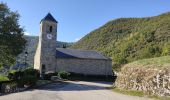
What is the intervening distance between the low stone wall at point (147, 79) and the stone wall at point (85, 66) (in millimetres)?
26723

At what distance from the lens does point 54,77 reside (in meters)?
47.9

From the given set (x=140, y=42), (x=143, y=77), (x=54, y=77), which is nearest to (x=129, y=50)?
(x=140, y=42)

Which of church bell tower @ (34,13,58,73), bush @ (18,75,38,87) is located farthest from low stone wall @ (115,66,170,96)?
church bell tower @ (34,13,58,73)

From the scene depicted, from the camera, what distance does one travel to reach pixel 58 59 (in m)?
55.2

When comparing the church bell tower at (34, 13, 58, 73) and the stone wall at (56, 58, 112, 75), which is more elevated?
the church bell tower at (34, 13, 58, 73)

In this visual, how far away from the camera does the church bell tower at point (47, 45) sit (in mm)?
53531

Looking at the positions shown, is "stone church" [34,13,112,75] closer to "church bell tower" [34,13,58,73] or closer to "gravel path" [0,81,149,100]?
"church bell tower" [34,13,58,73]

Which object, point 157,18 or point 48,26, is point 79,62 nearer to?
point 48,26

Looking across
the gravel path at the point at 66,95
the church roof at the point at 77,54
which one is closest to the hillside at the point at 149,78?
the gravel path at the point at 66,95

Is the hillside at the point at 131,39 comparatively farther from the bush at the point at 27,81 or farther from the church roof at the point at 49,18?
the bush at the point at 27,81

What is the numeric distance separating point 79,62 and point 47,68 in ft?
A: 20.5

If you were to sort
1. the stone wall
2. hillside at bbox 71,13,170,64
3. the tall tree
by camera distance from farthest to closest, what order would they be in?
hillside at bbox 71,13,170,64 < the stone wall < the tall tree

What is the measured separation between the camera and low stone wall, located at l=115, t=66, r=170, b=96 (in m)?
21.2

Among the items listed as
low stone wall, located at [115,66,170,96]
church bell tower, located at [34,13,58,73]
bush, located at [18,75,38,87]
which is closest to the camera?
low stone wall, located at [115,66,170,96]
